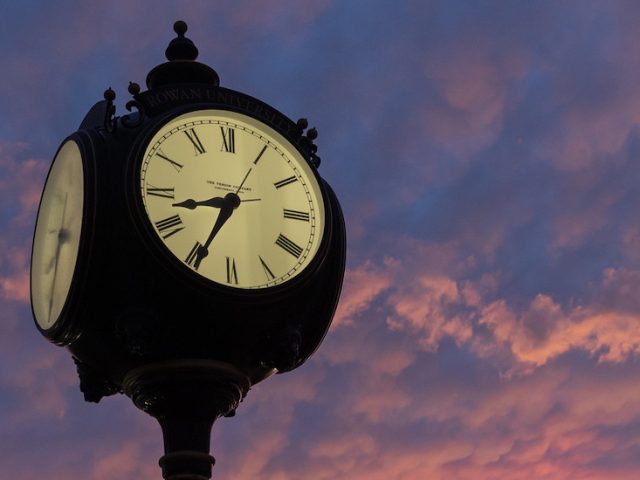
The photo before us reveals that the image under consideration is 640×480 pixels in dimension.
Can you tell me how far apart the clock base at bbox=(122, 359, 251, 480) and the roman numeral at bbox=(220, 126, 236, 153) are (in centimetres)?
126

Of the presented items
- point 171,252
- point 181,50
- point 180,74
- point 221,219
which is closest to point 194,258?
point 171,252

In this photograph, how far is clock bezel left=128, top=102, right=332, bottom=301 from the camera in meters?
5.63

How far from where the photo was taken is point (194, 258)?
19.0 ft

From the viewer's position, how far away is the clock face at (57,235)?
5879 millimetres

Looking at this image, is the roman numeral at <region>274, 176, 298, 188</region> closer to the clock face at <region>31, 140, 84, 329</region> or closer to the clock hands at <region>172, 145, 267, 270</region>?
the clock hands at <region>172, 145, 267, 270</region>

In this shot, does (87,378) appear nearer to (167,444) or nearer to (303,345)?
(167,444)

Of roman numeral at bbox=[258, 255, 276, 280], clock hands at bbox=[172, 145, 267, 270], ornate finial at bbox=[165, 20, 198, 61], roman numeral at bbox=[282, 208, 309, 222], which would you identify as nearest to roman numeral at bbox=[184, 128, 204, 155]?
clock hands at bbox=[172, 145, 267, 270]

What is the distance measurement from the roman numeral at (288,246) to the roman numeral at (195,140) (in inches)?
26.3

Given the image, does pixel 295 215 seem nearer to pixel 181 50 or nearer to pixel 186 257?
pixel 186 257

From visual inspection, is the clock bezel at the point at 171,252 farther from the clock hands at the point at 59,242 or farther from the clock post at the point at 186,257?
the clock hands at the point at 59,242

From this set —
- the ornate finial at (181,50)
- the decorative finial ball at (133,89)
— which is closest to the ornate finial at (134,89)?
the decorative finial ball at (133,89)

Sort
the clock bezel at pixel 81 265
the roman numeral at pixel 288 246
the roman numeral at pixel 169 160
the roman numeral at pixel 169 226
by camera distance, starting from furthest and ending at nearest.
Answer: the roman numeral at pixel 288 246, the roman numeral at pixel 169 160, the roman numeral at pixel 169 226, the clock bezel at pixel 81 265

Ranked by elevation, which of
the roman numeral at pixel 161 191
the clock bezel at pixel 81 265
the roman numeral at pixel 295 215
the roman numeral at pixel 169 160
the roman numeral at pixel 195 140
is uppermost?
the roman numeral at pixel 195 140

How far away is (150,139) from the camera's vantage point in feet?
19.6
